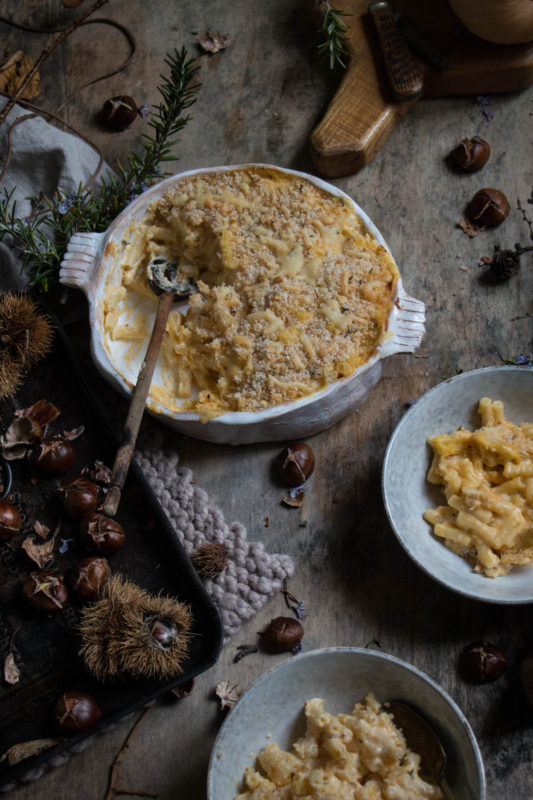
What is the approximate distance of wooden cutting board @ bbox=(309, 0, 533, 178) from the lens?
2523mm

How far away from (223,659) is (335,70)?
1.97m

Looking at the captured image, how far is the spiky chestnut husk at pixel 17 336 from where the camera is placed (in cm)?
226

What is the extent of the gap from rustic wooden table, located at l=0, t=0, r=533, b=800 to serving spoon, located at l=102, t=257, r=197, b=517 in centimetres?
32

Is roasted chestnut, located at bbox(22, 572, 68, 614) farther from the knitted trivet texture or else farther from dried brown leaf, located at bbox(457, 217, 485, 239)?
dried brown leaf, located at bbox(457, 217, 485, 239)

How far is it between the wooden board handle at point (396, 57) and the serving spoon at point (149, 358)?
3.00 ft

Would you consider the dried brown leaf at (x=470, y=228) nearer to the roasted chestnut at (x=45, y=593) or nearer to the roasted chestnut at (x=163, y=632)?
the roasted chestnut at (x=163, y=632)

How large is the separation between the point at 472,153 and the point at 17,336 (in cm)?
156

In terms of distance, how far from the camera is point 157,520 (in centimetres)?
227

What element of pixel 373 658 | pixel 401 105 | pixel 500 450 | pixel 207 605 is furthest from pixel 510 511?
pixel 401 105

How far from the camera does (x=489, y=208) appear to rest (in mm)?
2543

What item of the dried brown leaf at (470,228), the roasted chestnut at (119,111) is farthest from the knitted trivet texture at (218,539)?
the dried brown leaf at (470,228)

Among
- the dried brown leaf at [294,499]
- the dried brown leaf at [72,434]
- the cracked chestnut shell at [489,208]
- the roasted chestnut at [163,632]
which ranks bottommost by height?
the dried brown leaf at [294,499]

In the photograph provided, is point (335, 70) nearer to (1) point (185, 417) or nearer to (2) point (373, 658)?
(1) point (185, 417)

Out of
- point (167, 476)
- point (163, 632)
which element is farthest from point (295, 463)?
point (163, 632)
